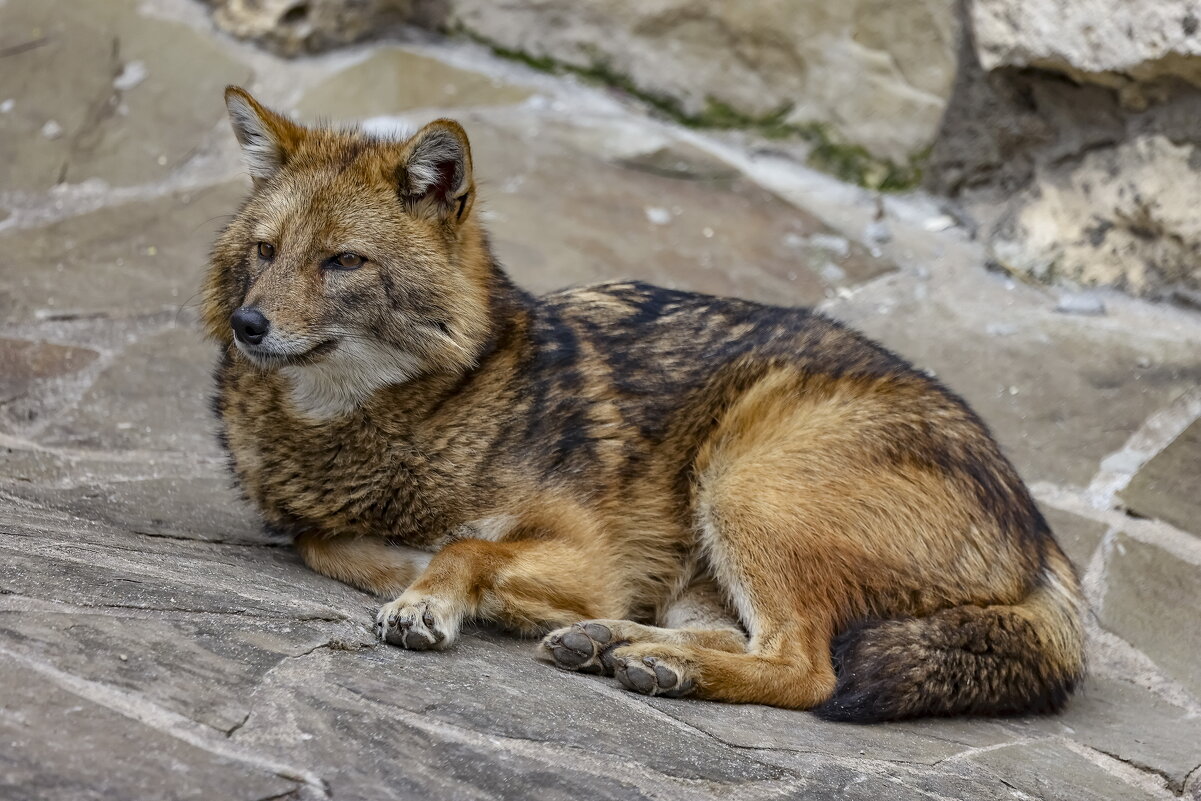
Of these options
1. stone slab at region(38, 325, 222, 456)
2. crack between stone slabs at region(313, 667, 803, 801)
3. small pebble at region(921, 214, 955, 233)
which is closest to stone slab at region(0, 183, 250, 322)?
stone slab at region(38, 325, 222, 456)

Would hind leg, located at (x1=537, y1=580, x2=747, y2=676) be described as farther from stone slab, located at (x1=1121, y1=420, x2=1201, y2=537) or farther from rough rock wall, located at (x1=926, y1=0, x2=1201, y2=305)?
rough rock wall, located at (x1=926, y1=0, x2=1201, y2=305)

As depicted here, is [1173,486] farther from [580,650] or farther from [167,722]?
[167,722]

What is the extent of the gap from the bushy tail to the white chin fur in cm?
170

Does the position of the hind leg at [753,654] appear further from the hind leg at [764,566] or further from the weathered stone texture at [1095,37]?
the weathered stone texture at [1095,37]

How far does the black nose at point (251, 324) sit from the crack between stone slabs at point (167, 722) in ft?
4.78

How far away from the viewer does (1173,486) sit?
5254 millimetres

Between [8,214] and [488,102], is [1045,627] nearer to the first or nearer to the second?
[488,102]

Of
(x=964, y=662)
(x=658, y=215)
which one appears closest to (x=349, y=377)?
(x=964, y=662)

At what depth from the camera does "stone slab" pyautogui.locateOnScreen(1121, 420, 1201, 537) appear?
5.16 m

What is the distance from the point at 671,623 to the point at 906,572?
87 cm

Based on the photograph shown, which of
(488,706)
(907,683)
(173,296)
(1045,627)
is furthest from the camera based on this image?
(173,296)

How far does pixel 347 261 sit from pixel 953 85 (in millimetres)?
4212

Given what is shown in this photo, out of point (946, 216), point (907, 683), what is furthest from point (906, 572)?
point (946, 216)

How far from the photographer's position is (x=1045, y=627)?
13.4ft
